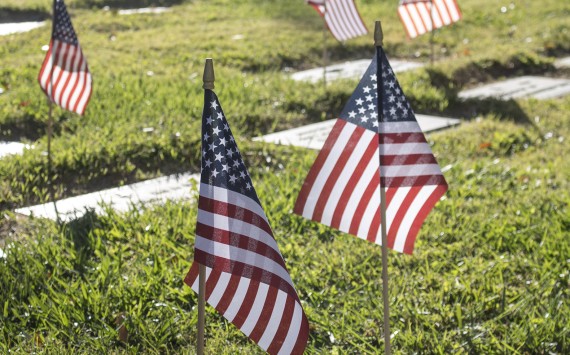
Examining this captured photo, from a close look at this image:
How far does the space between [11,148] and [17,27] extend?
15.6 feet

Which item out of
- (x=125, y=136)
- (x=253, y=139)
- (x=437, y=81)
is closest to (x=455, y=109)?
(x=437, y=81)

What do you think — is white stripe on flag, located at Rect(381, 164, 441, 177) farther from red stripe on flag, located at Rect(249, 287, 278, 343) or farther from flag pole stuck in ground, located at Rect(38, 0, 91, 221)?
flag pole stuck in ground, located at Rect(38, 0, 91, 221)

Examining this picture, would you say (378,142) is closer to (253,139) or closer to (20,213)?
(20,213)

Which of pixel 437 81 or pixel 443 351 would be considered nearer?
pixel 443 351

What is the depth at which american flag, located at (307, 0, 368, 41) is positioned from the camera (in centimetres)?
758

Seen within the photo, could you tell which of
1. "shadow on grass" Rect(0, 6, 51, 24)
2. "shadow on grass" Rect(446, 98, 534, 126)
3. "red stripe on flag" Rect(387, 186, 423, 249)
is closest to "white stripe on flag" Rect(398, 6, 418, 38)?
"shadow on grass" Rect(446, 98, 534, 126)

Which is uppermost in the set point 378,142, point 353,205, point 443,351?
point 378,142

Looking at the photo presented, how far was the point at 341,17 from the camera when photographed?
7648 millimetres

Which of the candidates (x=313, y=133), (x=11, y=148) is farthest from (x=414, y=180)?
(x=11, y=148)

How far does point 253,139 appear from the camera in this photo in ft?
21.5

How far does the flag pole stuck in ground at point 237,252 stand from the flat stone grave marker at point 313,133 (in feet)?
11.7

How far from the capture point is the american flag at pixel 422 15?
27.6ft

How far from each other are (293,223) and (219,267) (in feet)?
7.36

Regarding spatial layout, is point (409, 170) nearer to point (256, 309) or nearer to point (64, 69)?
point (256, 309)
